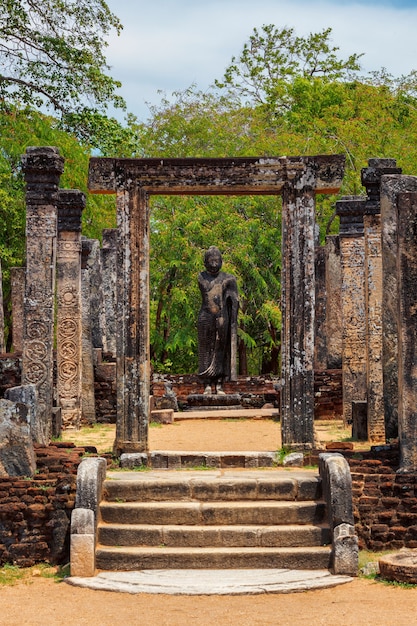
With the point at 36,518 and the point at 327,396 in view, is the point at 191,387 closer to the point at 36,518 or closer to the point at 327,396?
the point at 327,396

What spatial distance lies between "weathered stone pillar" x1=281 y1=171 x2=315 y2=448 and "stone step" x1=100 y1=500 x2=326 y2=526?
2251 mm

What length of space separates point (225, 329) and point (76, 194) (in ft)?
15.9

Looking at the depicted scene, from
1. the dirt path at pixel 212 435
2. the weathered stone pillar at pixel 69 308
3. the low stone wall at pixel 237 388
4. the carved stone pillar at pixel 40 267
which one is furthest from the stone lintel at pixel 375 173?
the low stone wall at pixel 237 388

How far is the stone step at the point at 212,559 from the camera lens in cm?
967

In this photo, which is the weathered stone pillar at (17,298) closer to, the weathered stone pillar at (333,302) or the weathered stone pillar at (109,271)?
the weathered stone pillar at (109,271)

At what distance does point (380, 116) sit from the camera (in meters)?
29.8

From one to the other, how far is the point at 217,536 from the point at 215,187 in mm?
4387

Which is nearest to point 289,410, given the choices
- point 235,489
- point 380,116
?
point 235,489

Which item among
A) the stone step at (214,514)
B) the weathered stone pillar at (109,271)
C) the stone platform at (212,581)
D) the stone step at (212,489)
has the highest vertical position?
the weathered stone pillar at (109,271)

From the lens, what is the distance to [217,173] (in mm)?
12844

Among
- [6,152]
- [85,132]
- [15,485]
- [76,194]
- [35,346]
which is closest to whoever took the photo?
[15,485]

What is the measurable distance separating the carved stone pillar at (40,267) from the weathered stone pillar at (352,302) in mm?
4304

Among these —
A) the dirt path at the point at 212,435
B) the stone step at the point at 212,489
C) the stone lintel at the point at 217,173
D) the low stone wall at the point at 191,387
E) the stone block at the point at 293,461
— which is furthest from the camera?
the low stone wall at the point at 191,387

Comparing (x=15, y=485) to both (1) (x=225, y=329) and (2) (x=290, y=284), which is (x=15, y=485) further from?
(1) (x=225, y=329)
